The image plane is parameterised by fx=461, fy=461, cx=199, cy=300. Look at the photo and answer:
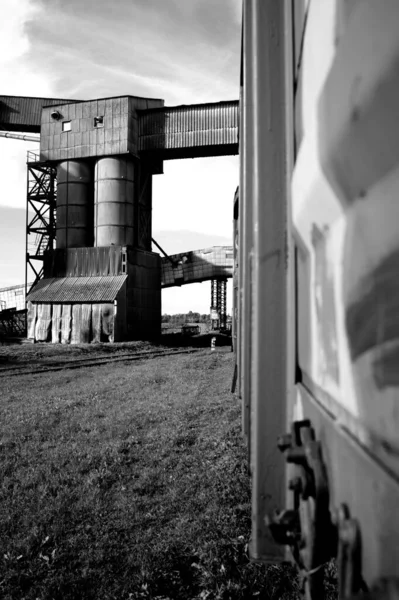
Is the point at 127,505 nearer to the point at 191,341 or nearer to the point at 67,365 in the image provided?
the point at 67,365

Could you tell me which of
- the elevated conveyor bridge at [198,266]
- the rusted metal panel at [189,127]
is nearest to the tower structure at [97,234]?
the rusted metal panel at [189,127]

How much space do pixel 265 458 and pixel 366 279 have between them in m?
1.23

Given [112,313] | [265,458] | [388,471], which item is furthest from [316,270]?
[112,313]

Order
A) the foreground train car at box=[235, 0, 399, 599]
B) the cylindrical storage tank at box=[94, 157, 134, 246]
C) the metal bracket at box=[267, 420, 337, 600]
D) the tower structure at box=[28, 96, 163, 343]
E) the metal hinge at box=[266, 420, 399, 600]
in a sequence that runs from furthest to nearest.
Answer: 1. the cylindrical storage tank at box=[94, 157, 134, 246]
2. the tower structure at box=[28, 96, 163, 343]
3. the metal bracket at box=[267, 420, 337, 600]
4. the metal hinge at box=[266, 420, 399, 600]
5. the foreground train car at box=[235, 0, 399, 599]

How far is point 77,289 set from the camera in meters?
34.9

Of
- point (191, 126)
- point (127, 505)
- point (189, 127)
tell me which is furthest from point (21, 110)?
point (127, 505)

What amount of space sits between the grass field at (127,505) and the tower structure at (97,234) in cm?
2227

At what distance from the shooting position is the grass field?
4535 millimetres

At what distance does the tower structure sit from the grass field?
73.1 feet

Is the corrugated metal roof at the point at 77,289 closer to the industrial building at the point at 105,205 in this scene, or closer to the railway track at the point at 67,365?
the industrial building at the point at 105,205

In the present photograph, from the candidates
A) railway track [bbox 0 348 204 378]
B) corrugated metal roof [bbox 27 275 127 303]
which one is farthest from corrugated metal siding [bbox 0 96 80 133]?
railway track [bbox 0 348 204 378]

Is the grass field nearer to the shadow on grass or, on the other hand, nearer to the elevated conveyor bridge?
the shadow on grass

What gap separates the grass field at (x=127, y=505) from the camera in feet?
14.9

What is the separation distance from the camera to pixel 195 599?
431cm
